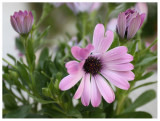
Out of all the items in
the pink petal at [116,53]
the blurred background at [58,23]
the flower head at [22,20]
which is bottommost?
the pink petal at [116,53]

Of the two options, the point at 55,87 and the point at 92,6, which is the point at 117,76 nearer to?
the point at 55,87

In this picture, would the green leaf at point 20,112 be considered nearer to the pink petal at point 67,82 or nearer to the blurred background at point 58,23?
the pink petal at point 67,82

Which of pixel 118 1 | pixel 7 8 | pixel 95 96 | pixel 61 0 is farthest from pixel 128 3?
pixel 7 8

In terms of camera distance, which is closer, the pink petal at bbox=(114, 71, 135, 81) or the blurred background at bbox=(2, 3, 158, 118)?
the pink petal at bbox=(114, 71, 135, 81)

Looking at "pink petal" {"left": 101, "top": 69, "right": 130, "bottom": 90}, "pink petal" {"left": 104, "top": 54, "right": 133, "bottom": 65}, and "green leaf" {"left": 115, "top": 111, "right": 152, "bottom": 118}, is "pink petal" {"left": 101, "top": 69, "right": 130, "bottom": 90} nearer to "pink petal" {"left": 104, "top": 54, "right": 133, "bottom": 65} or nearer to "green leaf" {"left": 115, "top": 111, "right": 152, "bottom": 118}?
"pink petal" {"left": 104, "top": 54, "right": 133, "bottom": 65}

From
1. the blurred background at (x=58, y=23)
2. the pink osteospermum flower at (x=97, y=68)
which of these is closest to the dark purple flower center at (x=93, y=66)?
the pink osteospermum flower at (x=97, y=68)

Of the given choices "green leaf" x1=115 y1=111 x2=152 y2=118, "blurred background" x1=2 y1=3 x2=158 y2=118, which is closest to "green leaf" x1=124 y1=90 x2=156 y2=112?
"green leaf" x1=115 y1=111 x2=152 y2=118
